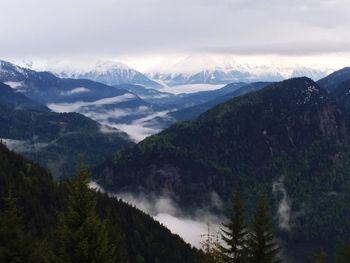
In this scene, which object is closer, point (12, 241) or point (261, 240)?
point (12, 241)

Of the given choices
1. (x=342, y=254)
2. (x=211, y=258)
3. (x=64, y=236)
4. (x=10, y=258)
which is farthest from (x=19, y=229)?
(x=342, y=254)

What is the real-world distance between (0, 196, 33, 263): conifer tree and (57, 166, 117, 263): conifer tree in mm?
10663

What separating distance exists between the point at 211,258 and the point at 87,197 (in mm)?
22179

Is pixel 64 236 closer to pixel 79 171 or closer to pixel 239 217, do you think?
pixel 79 171

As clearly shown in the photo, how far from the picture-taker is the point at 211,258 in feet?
197

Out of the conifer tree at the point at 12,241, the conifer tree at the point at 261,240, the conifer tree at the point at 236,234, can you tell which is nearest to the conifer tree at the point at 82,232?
the conifer tree at the point at 12,241

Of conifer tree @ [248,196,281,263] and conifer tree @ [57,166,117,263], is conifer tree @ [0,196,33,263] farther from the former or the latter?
conifer tree @ [248,196,281,263]

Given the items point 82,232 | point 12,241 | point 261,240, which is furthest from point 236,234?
point 82,232

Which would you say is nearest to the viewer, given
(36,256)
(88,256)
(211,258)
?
(88,256)

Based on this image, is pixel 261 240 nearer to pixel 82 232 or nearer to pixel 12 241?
pixel 82 232

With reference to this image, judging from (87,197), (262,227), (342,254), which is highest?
(87,197)

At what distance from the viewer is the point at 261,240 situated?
60.1 m

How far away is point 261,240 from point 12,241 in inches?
1010

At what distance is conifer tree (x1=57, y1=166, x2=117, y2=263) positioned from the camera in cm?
4100
